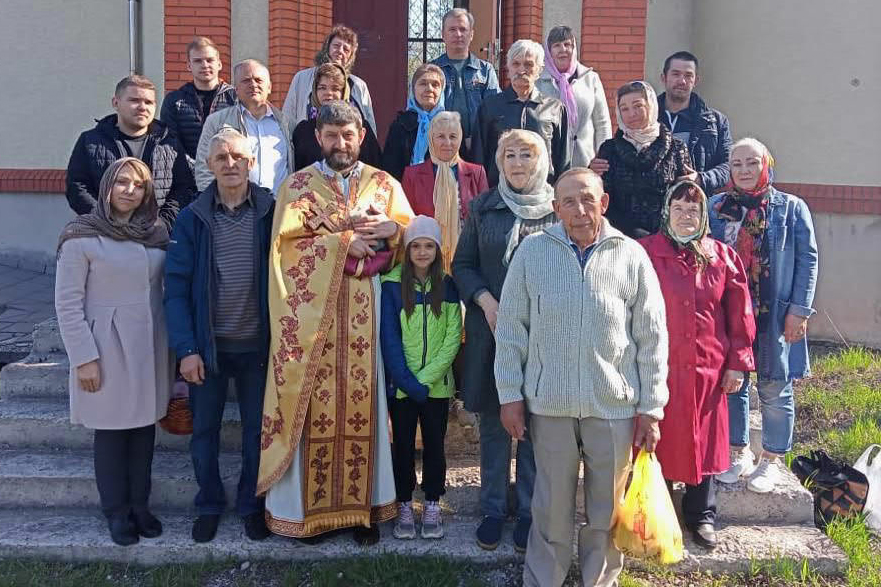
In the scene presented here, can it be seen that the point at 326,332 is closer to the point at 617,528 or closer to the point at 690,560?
the point at 617,528

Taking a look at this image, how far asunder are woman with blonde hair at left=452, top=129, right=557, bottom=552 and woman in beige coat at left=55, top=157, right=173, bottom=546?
4.79ft

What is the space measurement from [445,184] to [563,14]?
357 cm

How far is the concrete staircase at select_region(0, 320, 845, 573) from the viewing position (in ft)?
12.2

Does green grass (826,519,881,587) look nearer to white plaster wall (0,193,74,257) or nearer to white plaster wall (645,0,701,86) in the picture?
white plaster wall (645,0,701,86)

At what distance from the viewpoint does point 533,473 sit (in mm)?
3693

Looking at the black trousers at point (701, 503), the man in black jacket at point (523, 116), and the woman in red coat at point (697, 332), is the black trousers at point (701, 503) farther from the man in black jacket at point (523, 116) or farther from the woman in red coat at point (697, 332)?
the man in black jacket at point (523, 116)

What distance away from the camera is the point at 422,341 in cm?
362

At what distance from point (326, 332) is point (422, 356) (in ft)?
1.53

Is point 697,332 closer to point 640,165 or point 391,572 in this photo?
point 640,165

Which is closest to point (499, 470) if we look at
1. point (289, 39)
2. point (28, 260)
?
point (289, 39)

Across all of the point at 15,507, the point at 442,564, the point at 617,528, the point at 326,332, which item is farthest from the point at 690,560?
the point at 15,507

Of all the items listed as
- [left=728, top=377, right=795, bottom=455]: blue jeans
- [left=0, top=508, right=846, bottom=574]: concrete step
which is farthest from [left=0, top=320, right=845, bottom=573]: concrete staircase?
[left=728, top=377, right=795, bottom=455]: blue jeans

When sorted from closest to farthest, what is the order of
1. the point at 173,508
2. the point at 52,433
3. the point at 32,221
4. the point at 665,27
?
the point at 173,508 < the point at 52,433 < the point at 665,27 < the point at 32,221

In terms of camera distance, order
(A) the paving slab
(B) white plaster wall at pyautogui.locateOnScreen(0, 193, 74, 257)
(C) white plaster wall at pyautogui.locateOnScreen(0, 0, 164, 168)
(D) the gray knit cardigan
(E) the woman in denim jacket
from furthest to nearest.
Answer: (B) white plaster wall at pyautogui.locateOnScreen(0, 193, 74, 257) < (C) white plaster wall at pyautogui.locateOnScreen(0, 0, 164, 168) < (A) the paving slab < (E) the woman in denim jacket < (D) the gray knit cardigan
